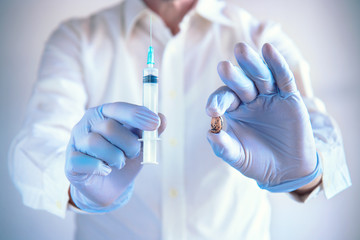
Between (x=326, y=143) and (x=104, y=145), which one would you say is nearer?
(x=104, y=145)

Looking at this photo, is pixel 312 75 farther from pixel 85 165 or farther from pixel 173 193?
pixel 85 165

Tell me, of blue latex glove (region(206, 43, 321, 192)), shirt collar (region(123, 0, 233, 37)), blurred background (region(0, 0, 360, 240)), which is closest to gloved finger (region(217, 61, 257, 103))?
blue latex glove (region(206, 43, 321, 192))

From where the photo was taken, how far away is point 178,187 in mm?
826

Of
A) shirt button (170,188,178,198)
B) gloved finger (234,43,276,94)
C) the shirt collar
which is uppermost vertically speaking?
the shirt collar

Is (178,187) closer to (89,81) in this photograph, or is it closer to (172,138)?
(172,138)

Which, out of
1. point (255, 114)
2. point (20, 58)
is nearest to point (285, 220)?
point (255, 114)

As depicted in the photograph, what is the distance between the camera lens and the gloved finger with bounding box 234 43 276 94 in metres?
0.48

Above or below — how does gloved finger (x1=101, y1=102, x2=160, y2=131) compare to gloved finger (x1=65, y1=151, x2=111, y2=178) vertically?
above

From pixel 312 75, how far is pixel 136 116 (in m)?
1.00

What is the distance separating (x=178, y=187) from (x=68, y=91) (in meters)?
0.37

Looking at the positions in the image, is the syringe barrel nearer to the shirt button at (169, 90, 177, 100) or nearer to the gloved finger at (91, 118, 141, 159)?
the gloved finger at (91, 118, 141, 159)

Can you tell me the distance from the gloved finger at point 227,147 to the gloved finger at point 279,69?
11 centimetres

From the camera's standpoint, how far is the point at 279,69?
50 centimetres

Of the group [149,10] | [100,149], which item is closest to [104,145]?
[100,149]
